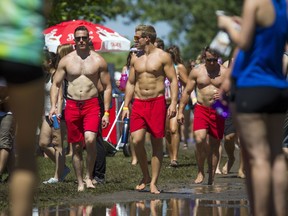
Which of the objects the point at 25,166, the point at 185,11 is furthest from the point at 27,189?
the point at 185,11

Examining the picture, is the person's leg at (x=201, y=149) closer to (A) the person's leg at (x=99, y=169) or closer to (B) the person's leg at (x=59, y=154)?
(A) the person's leg at (x=99, y=169)

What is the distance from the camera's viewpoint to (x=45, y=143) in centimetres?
1599

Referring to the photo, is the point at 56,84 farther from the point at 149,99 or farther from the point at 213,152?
the point at 213,152

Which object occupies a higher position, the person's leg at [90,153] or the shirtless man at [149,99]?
the shirtless man at [149,99]

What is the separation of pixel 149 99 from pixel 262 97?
280 inches

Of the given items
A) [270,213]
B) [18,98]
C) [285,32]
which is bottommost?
[270,213]

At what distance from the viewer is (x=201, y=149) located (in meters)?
15.4

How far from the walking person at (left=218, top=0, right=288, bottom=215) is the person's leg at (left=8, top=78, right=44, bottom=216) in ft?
5.96

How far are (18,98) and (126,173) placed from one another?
1104cm

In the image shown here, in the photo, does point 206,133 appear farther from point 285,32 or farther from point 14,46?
point 14,46

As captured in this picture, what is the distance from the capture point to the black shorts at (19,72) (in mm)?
5883

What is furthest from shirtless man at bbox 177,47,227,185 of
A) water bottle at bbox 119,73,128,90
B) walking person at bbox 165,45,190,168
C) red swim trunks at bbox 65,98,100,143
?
water bottle at bbox 119,73,128,90

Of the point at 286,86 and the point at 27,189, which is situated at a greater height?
the point at 286,86

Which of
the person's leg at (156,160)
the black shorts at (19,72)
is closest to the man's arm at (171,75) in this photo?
the person's leg at (156,160)
